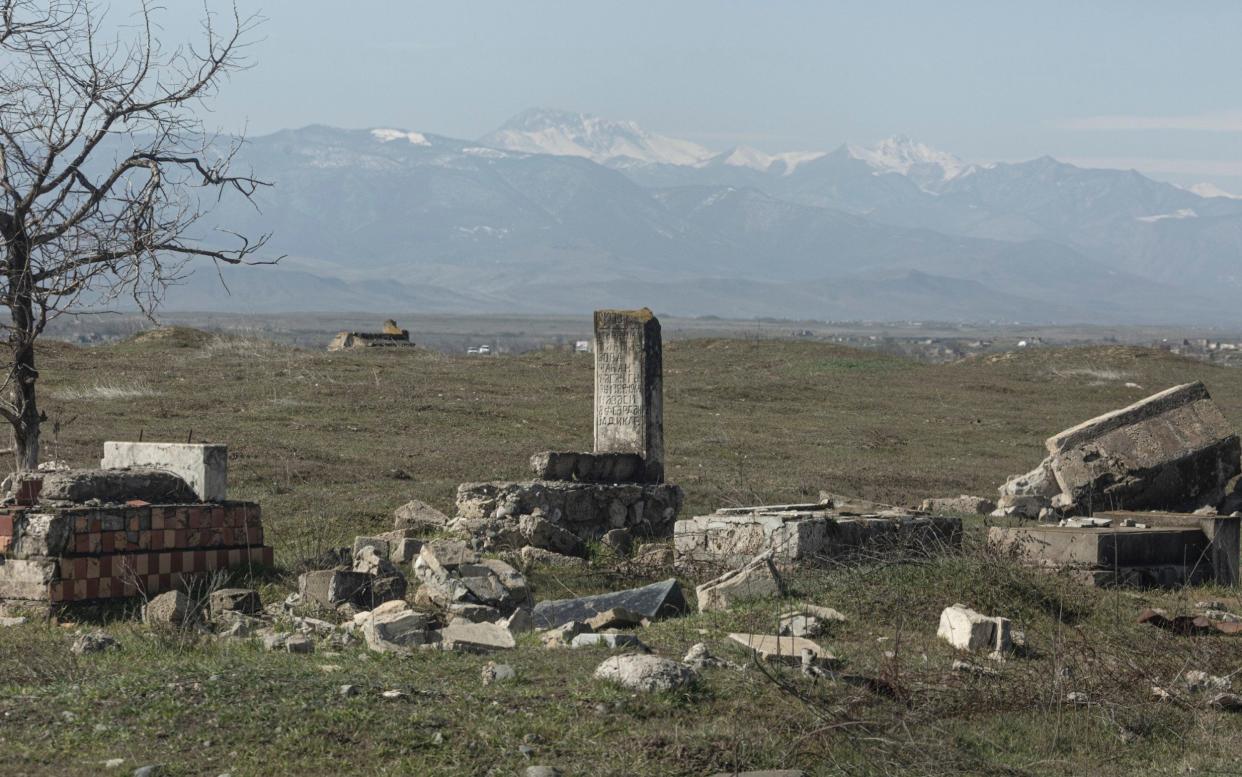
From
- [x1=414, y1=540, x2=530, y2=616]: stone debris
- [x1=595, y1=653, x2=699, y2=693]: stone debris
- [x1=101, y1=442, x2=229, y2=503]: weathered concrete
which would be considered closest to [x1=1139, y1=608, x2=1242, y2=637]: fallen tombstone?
[x1=595, y1=653, x2=699, y2=693]: stone debris

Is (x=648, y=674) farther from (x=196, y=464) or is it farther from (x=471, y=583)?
(x=196, y=464)

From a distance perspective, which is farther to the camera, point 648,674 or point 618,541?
point 618,541

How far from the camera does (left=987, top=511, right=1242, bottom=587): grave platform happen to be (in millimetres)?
12188

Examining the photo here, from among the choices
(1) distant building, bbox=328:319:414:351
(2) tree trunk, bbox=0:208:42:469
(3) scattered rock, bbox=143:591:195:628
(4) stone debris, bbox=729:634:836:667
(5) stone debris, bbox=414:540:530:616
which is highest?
(2) tree trunk, bbox=0:208:42:469

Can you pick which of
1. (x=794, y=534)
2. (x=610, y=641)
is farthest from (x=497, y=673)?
(x=794, y=534)

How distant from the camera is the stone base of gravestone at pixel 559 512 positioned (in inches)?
541

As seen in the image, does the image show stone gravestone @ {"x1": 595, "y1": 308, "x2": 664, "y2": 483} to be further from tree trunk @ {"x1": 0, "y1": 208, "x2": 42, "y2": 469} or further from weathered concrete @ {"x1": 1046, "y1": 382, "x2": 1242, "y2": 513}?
tree trunk @ {"x1": 0, "y1": 208, "x2": 42, "y2": 469}

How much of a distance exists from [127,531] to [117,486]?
1.74 ft

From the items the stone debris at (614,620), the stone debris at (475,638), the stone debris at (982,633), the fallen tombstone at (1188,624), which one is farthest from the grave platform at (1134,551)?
the stone debris at (475,638)

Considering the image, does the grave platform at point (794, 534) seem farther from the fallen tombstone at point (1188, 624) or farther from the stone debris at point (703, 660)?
the stone debris at point (703, 660)

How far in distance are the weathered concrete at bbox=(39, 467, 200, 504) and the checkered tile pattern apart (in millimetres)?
346

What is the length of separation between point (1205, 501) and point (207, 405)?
53.3 ft

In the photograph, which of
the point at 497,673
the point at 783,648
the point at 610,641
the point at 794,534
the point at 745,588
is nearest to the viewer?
the point at 497,673

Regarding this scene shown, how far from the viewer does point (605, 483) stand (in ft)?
51.8
